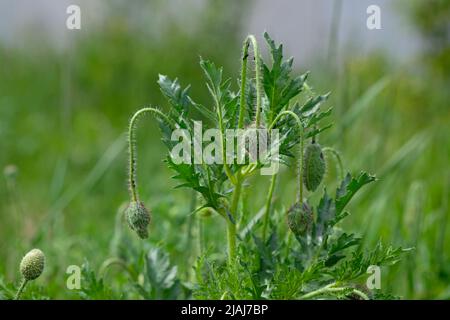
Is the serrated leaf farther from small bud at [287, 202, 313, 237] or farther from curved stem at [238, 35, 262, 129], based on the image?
curved stem at [238, 35, 262, 129]

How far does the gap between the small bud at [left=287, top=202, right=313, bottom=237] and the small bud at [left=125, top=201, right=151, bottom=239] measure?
10.4 inches

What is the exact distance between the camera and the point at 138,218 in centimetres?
132

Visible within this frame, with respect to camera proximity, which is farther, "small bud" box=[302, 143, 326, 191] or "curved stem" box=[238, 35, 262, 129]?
"small bud" box=[302, 143, 326, 191]

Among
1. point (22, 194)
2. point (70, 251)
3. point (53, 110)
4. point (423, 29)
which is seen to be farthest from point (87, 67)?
point (423, 29)

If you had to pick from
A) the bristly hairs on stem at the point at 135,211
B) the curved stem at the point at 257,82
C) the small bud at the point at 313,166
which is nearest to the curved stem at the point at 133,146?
the bristly hairs on stem at the point at 135,211

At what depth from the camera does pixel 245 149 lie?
1254 mm

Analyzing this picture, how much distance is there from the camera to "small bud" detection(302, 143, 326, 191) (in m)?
1.38

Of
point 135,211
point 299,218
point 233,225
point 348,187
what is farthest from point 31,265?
point 348,187

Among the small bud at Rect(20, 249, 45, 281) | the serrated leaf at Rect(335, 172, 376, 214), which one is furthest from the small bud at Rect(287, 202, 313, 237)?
the small bud at Rect(20, 249, 45, 281)

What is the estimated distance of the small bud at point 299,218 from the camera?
1.28m

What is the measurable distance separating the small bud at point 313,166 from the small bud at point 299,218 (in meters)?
0.10

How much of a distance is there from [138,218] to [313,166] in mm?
346

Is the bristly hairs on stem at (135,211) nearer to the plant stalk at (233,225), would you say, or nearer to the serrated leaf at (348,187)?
the plant stalk at (233,225)

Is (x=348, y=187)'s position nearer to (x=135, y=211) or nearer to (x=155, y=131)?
(x=135, y=211)
